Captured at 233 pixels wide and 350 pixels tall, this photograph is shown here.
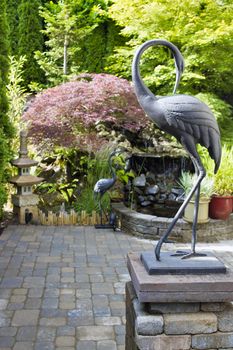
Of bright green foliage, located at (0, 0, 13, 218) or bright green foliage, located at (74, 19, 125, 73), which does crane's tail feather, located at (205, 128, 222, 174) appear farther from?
bright green foliage, located at (74, 19, 125, 73)

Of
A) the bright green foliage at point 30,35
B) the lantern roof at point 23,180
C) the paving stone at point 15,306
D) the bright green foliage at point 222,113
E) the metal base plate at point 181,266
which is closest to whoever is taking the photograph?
the metal base plate at point 181,266

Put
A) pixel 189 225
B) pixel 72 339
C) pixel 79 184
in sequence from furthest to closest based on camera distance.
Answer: pixel 79 184, pixel 189 225, pixel 72 339

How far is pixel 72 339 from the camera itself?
9.16ft

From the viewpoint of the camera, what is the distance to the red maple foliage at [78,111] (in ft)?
21.0

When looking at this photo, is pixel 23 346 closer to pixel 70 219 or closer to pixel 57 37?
pixel 70 219

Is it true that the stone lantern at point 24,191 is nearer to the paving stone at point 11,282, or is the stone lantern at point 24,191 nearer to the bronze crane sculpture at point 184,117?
the paving stone at point 11,282

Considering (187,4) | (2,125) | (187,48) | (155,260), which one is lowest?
(155,260)

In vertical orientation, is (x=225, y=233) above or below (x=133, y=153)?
below

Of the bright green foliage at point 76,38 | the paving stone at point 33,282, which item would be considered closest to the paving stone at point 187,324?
the paving stone at point 33,282

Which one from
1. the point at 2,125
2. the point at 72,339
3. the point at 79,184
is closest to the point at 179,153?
the point at 79,184

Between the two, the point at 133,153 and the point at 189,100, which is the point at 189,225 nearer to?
the point at 133,153

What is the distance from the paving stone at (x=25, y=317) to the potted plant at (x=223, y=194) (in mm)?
3185

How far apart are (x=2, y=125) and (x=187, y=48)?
14.0 ft

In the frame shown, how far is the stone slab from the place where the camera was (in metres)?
1.95
